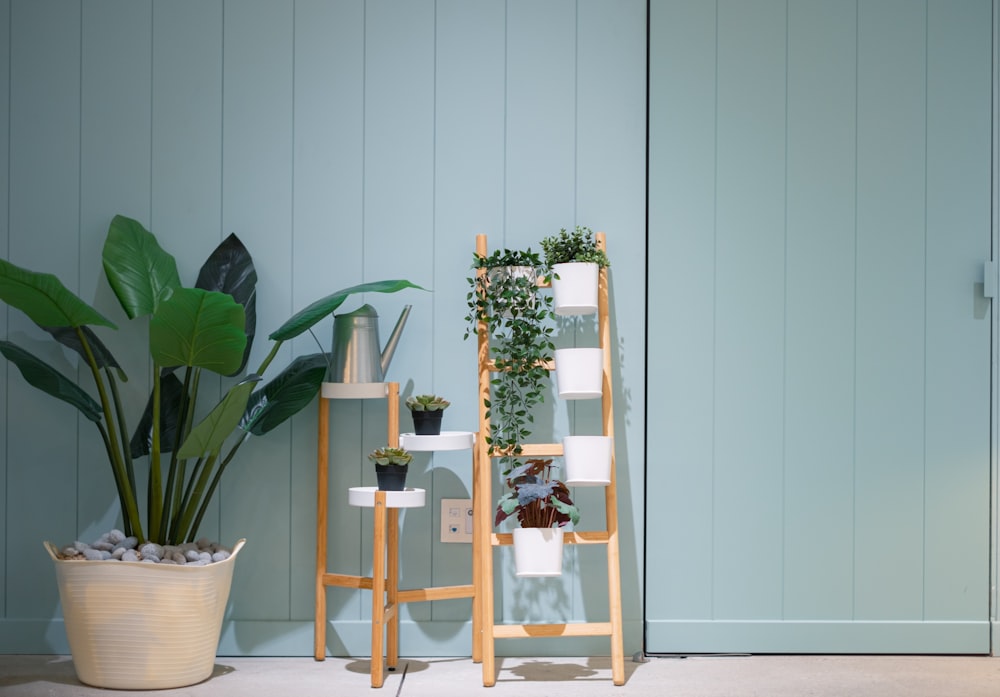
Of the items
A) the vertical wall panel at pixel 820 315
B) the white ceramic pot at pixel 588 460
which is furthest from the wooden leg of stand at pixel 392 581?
the vertical wall panel at pixel 820 315

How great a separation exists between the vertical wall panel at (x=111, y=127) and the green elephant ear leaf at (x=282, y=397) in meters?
0.44

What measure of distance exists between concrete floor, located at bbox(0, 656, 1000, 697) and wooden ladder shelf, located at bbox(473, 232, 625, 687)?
83 mm

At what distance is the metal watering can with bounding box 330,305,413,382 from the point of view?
2.38 meters

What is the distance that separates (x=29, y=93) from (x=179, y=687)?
5.32 ft

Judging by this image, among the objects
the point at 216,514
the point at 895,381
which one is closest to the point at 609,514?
the point at 895,381

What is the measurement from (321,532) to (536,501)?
59 centimetres

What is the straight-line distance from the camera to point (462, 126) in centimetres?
257

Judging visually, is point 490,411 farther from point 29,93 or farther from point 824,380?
point 29,93

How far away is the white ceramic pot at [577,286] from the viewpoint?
2357 millimetres

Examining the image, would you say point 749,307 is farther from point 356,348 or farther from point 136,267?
point 136,267

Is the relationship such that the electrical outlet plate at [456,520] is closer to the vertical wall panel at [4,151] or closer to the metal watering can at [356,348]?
the metal watering can at [356,348]

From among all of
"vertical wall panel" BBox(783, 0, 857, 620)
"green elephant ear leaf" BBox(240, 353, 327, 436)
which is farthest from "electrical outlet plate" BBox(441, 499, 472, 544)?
"vertical wall panel" BBox(783, 0, 857, 620)

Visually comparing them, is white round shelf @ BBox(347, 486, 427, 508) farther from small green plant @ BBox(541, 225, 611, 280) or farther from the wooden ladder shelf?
small green plant @ BBox(541, 225, 611, 280)

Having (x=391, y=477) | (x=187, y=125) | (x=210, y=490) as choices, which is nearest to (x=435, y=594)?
(x=391, y=477)
